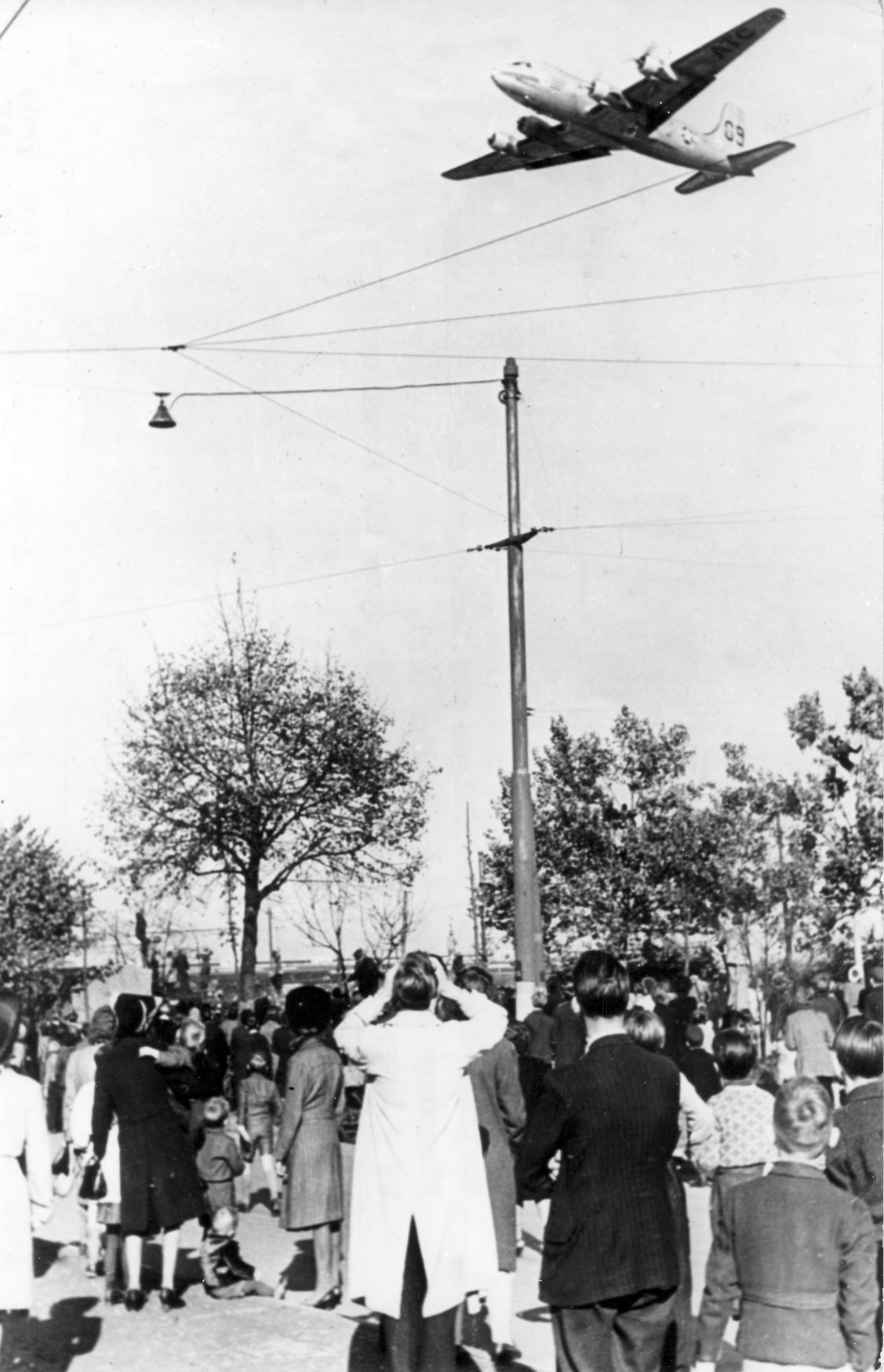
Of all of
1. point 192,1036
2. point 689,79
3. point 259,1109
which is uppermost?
point 689,79

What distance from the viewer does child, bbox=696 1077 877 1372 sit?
4.14m

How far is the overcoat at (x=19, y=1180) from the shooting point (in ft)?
18.7

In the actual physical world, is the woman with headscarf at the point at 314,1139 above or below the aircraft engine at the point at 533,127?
below

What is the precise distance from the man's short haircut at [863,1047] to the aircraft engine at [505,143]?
52.8 ft

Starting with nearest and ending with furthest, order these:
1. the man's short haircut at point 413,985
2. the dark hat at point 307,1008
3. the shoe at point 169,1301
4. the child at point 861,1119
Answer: the child at point 861,1119
the man's short haircut at point 413,985
the shoe at point 169,1301
the dark hat at point 307,1008

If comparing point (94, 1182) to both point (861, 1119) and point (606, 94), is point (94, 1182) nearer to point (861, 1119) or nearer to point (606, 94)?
point (861, 1119)

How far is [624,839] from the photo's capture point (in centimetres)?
3034

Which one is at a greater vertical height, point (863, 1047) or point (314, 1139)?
point (863, 1047)

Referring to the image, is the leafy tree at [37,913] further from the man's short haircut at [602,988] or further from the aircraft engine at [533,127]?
the man's short haircut at [602,988]

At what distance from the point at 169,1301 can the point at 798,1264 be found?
4755 millimetres

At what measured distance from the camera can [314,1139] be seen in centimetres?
850

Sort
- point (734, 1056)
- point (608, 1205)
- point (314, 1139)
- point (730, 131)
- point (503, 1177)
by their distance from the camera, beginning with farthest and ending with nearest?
point (730, 131)
point (314, 1139)
point (503, 1177)
point (734, 1056)
point (608, 1205)

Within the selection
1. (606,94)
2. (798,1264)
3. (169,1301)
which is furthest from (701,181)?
(798,1264)

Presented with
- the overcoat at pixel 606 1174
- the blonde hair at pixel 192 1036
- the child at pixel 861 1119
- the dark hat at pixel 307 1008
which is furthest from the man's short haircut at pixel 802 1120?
the blonde hair at pixel 192 1036
